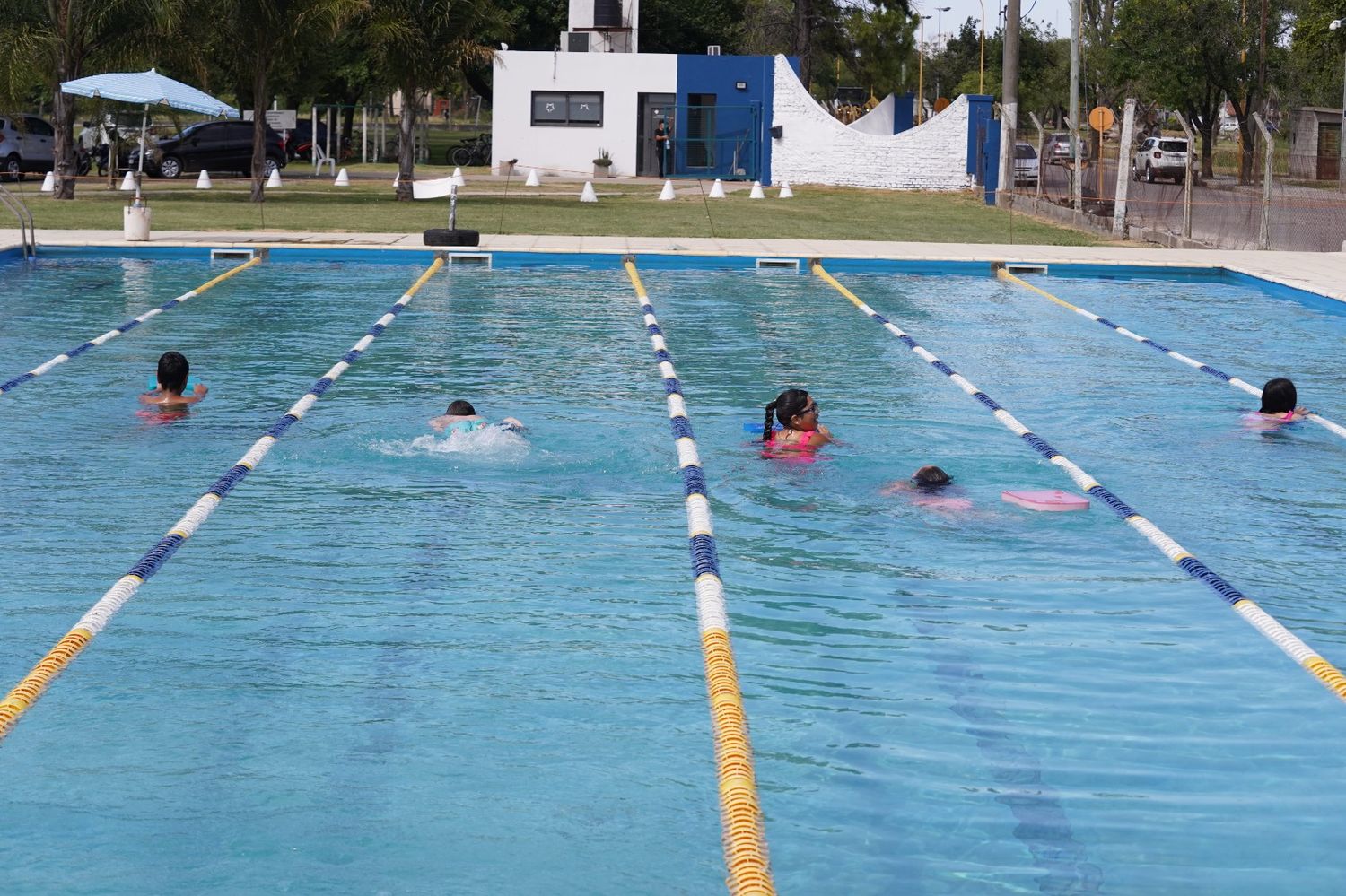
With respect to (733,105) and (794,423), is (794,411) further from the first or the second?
(733,105)

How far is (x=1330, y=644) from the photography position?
6609 millimetres

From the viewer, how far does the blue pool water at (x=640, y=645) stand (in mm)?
4898

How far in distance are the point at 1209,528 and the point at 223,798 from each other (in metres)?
5.52

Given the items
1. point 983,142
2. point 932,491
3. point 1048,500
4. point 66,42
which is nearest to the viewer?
point 1048,500

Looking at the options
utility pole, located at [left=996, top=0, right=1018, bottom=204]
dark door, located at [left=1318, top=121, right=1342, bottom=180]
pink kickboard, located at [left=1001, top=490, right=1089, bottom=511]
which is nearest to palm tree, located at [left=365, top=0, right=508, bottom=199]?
utility pole, located at [left=996, top=0, right=1018, bottom=204]

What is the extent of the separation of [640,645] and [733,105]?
3844 cm

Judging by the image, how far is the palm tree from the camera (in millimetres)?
30812

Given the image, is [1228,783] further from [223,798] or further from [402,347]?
[402,347]

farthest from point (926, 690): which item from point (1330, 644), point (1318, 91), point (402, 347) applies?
point (1318, 91)

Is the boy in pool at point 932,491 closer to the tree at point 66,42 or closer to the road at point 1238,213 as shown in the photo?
the road at point 1238,213

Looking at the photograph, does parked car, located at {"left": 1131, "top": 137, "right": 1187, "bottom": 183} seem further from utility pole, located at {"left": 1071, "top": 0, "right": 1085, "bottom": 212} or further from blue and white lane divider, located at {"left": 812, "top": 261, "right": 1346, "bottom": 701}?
blue and white lane divider, located at {"left": 812, "top": 261, "right": 1346, "bottom": 701}

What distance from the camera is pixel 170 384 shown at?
10875 mm

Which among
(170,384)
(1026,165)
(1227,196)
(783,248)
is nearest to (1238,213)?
(1227,196)

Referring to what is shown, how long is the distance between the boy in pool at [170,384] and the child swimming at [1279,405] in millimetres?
7348
